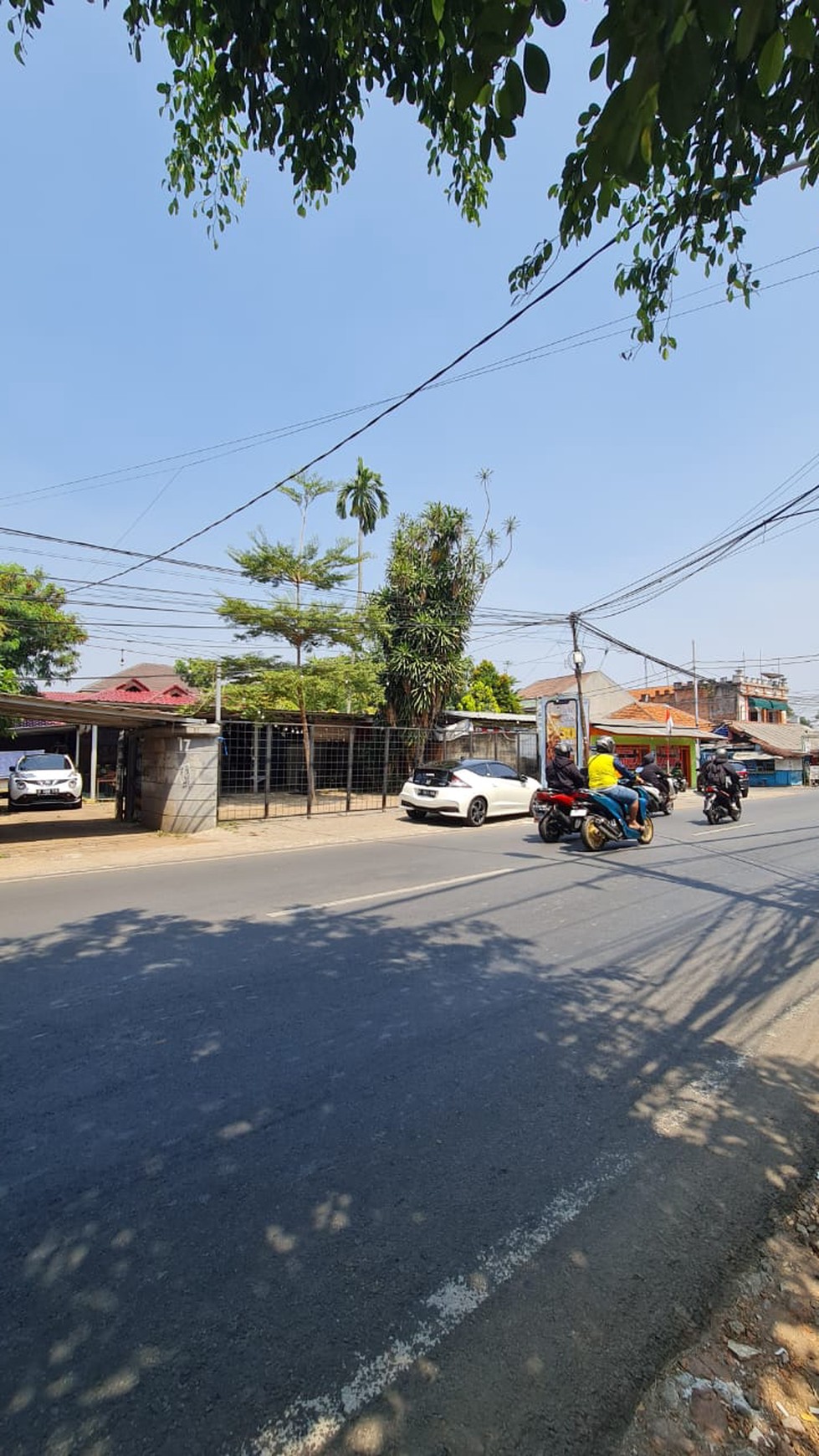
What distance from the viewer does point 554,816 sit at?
12.0 metres

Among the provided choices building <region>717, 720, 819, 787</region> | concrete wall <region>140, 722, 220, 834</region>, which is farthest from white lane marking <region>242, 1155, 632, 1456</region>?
building <region>717, 720, 819, 787</region>

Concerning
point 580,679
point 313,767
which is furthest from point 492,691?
point 313,767

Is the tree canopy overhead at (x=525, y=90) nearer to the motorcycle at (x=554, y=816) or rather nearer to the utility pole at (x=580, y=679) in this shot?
the motorcycle at (x=554, y=816)

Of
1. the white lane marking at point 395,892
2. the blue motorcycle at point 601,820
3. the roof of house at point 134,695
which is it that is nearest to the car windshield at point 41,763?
the roof of house at point 134,695

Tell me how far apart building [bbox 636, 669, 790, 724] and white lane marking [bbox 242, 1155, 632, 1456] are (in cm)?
5227

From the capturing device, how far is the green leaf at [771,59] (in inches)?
60.9

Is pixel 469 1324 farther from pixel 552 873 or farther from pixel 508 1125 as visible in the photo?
pixel 552 873

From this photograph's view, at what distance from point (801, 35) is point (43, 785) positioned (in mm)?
21104

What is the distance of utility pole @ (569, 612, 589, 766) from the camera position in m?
20.5

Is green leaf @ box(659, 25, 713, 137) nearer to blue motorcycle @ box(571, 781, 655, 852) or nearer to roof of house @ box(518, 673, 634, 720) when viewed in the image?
blue motorcycle @ box(571, 781, 655, 852)

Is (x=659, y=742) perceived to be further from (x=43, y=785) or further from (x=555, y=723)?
(x=43, y=785)

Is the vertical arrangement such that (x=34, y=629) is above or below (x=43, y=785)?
above

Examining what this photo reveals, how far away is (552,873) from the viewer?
904cm

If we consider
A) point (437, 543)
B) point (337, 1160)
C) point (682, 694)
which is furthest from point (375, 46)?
point (682, 694)
